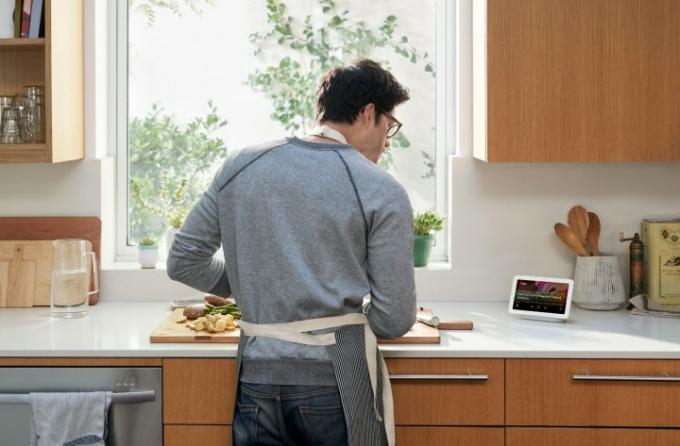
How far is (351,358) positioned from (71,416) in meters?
Answer: 0.83

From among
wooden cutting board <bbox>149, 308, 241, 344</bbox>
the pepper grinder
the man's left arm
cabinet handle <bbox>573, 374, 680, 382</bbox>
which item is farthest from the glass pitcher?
the pepper grinder

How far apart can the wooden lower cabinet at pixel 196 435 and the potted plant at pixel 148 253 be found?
0.90 metres

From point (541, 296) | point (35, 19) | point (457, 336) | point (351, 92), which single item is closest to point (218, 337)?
point (457, 336)

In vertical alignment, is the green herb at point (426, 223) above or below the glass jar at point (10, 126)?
below

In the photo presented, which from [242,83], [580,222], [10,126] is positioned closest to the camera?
[10,126]

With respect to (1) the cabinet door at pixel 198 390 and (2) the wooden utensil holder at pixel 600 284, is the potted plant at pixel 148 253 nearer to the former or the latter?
(1) the cabinet door at pixel 198 390

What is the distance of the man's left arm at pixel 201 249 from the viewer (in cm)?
253

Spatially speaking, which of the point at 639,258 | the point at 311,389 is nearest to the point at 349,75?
the point at 311,389

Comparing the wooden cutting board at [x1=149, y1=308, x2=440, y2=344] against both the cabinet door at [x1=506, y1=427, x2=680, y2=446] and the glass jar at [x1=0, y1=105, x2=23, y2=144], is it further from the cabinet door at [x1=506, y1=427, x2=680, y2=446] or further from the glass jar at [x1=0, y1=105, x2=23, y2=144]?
the glass jar at [x1=0, y1=105, x2=23, y2=144]

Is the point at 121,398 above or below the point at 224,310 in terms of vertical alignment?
below

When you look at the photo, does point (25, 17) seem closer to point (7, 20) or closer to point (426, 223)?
point (7, 20)

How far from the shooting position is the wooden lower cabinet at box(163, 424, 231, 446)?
9.23 feet

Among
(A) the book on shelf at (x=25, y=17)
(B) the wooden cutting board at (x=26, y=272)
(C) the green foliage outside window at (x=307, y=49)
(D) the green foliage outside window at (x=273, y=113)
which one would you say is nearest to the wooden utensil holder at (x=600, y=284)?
(D) the green foliage outside window at (x=273, y=113)

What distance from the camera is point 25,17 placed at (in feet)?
10.3
